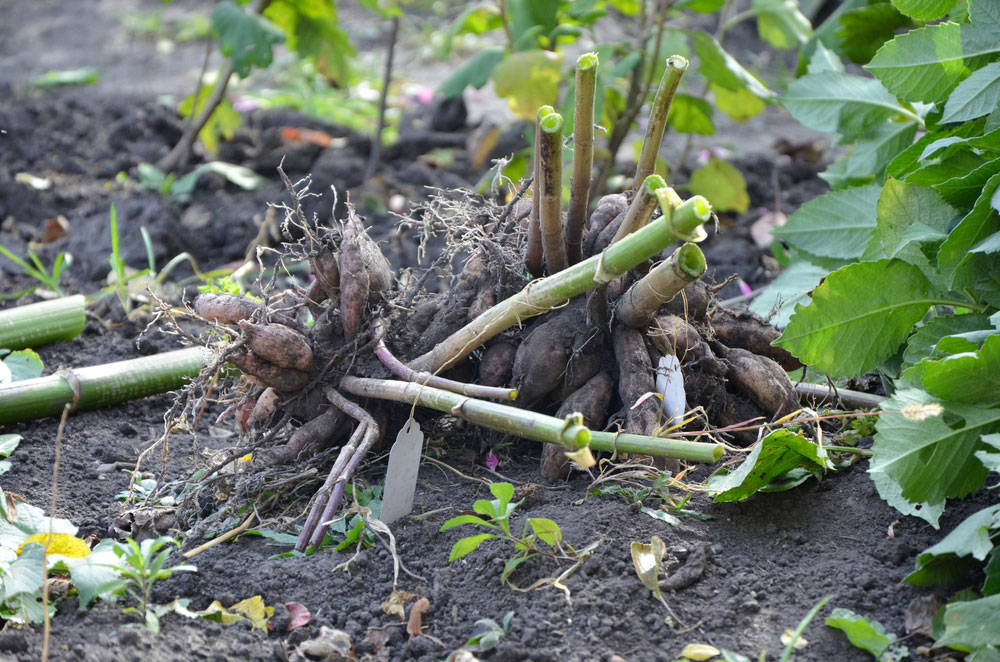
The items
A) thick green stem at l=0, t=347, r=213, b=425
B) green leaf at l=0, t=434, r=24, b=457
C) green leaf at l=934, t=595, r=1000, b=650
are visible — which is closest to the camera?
green leaf at l=934, t=595, r=1000, b=650

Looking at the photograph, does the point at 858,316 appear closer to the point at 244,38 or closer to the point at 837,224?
the point at 837,224

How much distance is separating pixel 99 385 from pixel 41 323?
432mm

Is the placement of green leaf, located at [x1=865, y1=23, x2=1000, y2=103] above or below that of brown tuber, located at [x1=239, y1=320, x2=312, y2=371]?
above

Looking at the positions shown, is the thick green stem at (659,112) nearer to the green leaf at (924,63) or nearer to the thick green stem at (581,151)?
the thick green stem at (581,151)

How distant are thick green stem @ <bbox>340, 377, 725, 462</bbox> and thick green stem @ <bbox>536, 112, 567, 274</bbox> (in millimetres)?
380

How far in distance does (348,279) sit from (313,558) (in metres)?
0.55

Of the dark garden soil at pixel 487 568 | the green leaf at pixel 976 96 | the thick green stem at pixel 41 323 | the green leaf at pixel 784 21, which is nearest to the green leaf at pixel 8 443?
the dark garden soil at pixel 487 568

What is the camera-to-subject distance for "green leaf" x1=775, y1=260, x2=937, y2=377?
73.5 inches

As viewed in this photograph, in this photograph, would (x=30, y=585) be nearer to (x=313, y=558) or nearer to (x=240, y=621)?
(x=240, y=621)

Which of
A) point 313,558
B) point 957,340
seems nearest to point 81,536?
point 313,558

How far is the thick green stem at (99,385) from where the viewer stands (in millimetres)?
2221

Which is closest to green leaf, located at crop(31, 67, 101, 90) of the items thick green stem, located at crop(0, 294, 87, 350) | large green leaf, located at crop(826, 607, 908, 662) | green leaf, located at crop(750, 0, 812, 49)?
thick green stem, located at crop(0, 294, 87, 350)

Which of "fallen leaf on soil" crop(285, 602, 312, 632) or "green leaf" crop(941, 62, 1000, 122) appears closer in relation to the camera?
"fallen leaf on soil" crop(285, 602, 312, 632)

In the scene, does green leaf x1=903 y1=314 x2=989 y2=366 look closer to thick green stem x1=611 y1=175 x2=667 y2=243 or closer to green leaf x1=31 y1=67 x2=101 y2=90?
thick green stem x1=611 y1=175 x2=667 y2=243
